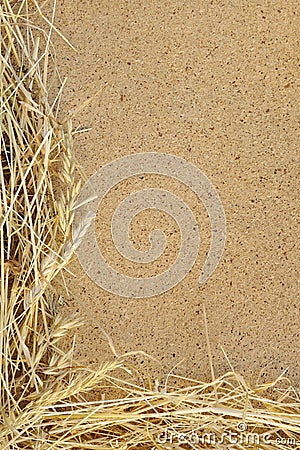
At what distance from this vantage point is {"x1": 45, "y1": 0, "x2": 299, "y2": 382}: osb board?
0.93m

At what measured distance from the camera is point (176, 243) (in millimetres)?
936

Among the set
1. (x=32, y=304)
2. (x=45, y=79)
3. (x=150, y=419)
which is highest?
(x=45, y=79)

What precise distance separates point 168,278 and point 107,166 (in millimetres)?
183

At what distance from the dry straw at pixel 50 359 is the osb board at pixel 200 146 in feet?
0.12

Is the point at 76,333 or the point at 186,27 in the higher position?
the point at 186,27

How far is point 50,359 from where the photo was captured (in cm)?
91

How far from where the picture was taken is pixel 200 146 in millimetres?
941

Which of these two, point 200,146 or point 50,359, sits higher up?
point 200,146

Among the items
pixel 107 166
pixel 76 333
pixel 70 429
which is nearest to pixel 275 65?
pixel 107 166

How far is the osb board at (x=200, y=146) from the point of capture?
3.06ft

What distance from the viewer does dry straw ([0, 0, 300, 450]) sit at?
857 mm

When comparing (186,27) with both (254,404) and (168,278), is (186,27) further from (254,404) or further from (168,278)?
(254,404)

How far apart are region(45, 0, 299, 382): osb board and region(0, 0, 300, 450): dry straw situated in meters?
0.04

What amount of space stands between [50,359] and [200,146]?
37 centimetres
